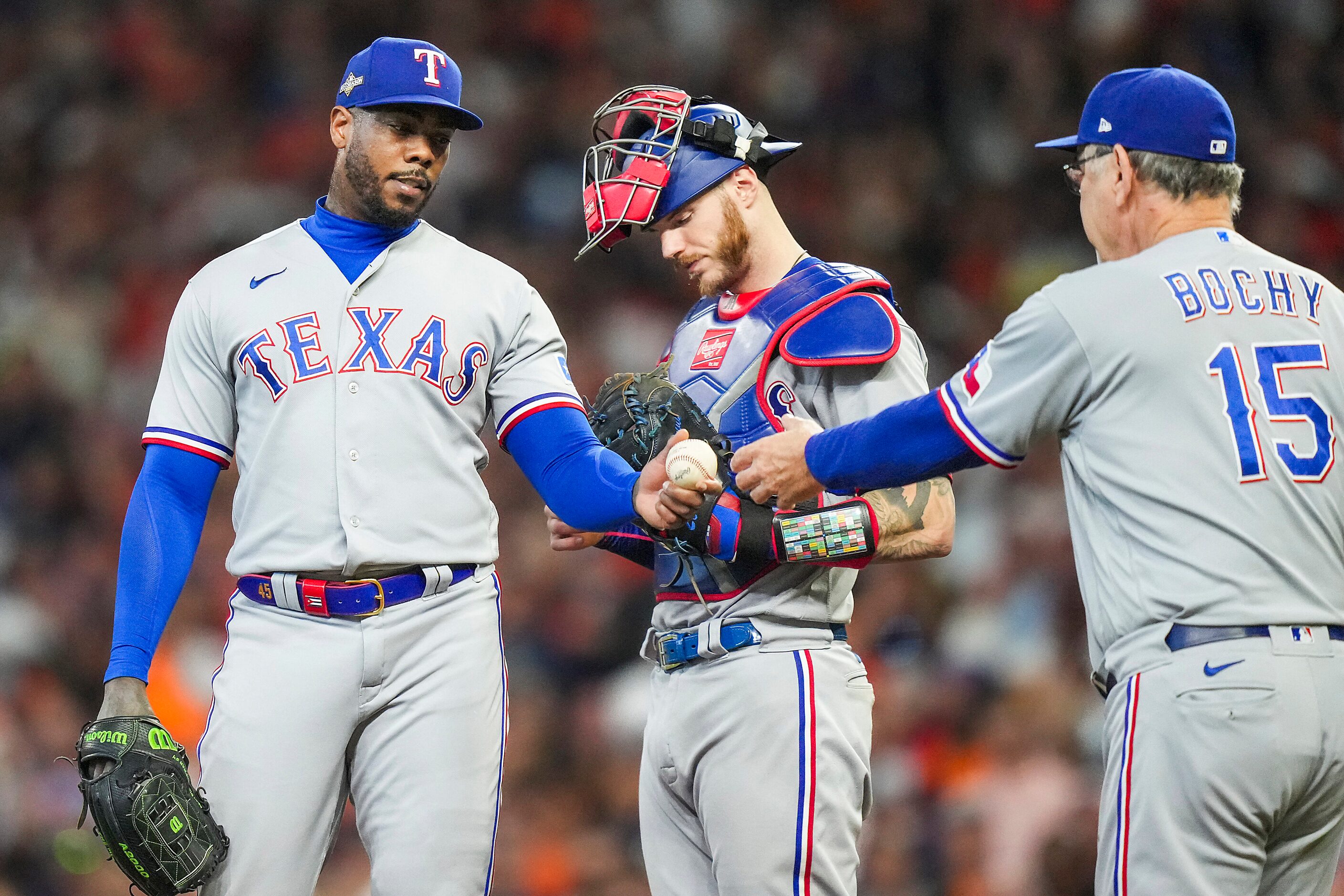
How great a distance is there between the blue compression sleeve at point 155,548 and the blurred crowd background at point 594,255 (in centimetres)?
297

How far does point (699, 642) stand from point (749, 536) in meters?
0.29

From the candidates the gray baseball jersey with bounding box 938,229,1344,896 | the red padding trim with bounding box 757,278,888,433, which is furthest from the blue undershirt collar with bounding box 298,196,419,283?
the gray baseball jersey with bounding box 938,229,1344,896

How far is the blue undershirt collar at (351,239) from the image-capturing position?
3.40 m

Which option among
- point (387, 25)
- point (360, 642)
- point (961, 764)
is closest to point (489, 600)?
point (360, 642)

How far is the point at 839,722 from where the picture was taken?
3352 mm

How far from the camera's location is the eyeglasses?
3037 millimetres

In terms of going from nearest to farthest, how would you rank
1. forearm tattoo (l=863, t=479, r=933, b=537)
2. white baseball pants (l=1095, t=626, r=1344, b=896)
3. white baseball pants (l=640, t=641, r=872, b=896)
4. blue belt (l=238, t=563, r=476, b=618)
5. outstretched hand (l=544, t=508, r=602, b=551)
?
1. white baseball pants (l=1095, t=626, r=1344, b=896)
2. blue belt (l=238, t=563, r=476, b=618)
3. white baseball pants (l=640, t=641, r=872, b=896)
4. forearm tattoo (l=863, t=479, r=933, b=537)
5. outstretched hand (l=544, t=508, r=602, b=551)

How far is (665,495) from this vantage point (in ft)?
10.6

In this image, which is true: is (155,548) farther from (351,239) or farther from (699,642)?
(699,642)

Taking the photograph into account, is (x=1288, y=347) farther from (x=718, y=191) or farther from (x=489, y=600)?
(x=489, y=600)

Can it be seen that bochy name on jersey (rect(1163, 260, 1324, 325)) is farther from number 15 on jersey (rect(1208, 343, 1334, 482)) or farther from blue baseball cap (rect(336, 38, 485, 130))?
blue baseball cap (rect(336, 38, 485, 130))

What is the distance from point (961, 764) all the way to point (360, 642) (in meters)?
3.81

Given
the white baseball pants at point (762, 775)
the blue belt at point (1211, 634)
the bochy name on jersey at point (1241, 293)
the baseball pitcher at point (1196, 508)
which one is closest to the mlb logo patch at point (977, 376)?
the baseball pitcher at point (1196, 508)

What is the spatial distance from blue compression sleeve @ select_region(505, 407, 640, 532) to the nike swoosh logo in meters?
0.66
